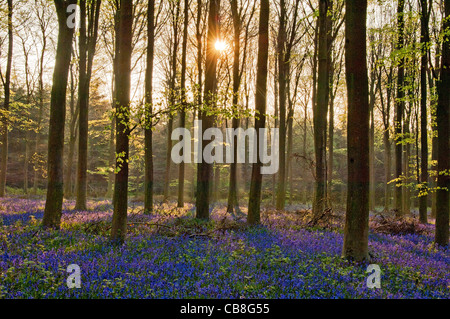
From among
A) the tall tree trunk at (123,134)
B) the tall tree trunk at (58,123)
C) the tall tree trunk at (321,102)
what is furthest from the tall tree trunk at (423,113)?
the tall tree trunk at (58,123)

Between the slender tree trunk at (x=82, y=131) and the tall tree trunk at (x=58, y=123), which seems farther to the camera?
the slender tree trunk at (x=82, y=131)

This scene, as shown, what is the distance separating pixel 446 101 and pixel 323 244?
6.07 meters

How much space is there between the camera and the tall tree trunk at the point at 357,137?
20.5 feet

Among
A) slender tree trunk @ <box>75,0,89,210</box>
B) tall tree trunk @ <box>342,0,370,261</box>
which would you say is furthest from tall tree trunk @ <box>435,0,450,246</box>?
slender tree trunk @ <box>75,0,89,210</box>

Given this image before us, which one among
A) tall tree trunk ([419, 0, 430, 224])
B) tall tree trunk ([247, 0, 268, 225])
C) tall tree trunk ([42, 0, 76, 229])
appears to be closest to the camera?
tall tree trunk ([42, 0, 76, 229])

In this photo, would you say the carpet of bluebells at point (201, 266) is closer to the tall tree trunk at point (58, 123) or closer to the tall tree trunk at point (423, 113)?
the tall tree trunk at point (58, 123)

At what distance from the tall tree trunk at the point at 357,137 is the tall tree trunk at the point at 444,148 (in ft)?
13.7

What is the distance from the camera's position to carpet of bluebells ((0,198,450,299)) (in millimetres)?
4246

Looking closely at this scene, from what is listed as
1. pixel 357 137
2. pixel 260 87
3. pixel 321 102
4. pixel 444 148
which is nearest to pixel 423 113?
pixel 321 102

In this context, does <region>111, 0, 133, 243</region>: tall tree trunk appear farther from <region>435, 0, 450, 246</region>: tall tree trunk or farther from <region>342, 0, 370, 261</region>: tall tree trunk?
<region>435, 0, 450, 246</region>: tall tree trunk

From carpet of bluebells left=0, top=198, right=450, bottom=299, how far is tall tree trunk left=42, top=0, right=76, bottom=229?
2.85 feet

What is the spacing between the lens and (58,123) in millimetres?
8727

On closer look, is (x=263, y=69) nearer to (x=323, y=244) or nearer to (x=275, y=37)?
A: (x=323, y=244)

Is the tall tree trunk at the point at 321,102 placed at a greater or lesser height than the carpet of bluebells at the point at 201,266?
greater
